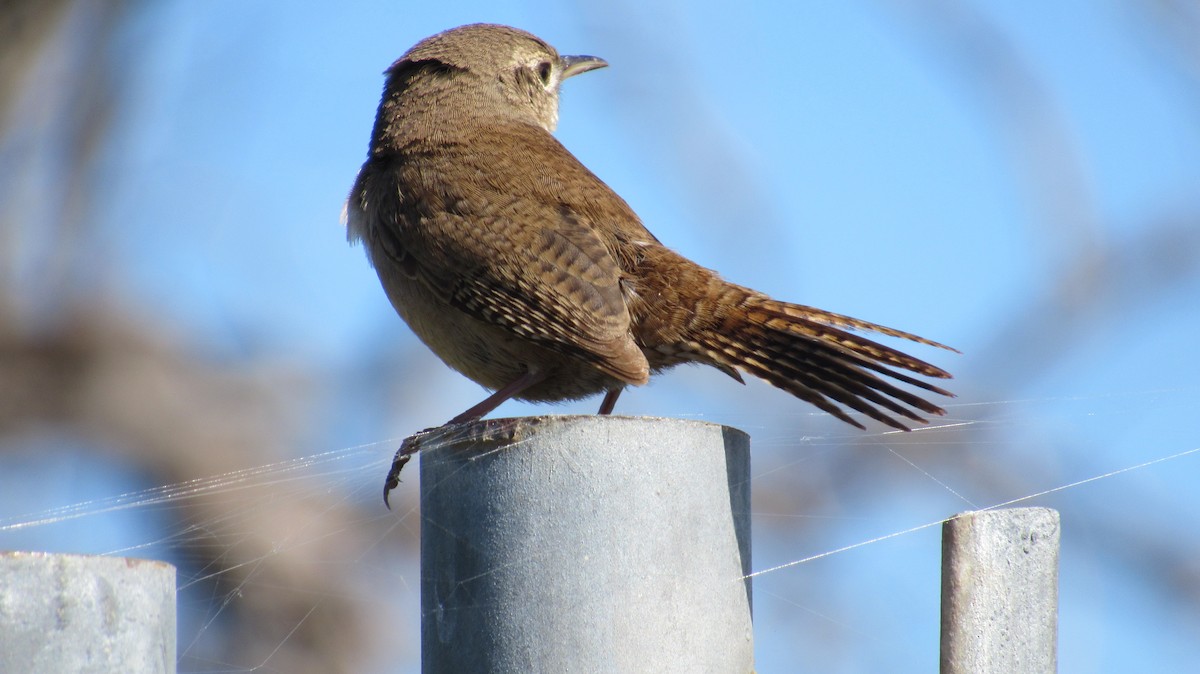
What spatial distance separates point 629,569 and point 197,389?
6.51 metres

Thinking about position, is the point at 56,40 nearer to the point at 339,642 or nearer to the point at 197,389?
the point at 197,389

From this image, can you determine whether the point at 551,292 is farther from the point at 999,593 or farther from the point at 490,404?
the point at 999,593

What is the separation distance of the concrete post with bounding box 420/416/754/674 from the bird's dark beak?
10.8 ft

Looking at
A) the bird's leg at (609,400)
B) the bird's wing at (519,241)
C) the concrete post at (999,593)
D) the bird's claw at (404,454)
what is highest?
the concrete post at (999,593)

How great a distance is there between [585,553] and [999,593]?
0.62m

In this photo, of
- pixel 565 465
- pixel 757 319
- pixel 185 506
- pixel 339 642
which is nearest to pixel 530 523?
pixel 565 465

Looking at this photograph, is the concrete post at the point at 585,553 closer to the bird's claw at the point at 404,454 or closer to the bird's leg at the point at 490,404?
the bird's claw at the point at 404,454

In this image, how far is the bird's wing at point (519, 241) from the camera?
3502 mm

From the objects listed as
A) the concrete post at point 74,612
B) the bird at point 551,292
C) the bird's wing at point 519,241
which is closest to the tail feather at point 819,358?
the bird at point 551,292

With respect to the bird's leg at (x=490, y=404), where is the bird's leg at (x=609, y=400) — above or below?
above

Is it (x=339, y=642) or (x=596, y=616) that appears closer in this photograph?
(x=596, y=616)

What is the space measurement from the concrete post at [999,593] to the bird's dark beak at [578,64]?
11.7ft

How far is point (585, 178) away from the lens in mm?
4152

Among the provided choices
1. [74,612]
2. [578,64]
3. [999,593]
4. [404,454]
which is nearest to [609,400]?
[404,454]
